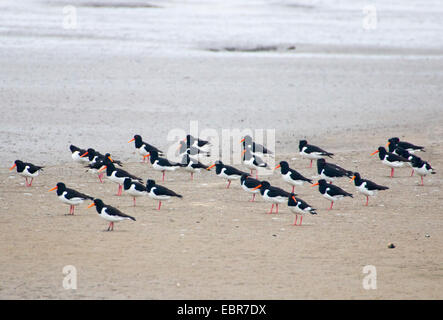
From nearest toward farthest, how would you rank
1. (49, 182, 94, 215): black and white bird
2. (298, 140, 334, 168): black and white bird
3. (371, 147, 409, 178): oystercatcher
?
(49, 182, 94, 215): black and white bird, (371, 147, 409, 178): oystercatcher, (298, 140, 334, 168): black and white bird

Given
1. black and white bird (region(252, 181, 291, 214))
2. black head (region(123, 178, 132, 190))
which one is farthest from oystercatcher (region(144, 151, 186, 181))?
black and white bird (region(252, 181, 291, 214))

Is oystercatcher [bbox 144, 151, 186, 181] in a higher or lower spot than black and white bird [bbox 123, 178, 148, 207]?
higher

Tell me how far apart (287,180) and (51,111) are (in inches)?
377

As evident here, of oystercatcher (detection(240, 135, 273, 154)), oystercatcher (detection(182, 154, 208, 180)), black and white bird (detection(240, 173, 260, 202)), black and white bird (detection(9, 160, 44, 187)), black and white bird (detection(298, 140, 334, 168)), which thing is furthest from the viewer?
oystercatcher (detection(240, 135, 273, 154))

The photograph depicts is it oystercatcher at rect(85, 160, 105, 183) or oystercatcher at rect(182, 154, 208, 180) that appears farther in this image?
oystercatcher at rect(182, 154, 208, 180)

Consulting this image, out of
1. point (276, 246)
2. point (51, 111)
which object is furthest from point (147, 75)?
point (276, 246)

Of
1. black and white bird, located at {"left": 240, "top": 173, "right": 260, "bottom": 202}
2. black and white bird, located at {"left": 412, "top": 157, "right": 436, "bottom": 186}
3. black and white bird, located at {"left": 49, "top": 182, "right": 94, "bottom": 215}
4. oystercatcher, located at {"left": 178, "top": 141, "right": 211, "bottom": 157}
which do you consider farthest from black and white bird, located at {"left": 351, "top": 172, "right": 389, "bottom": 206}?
black and white bird, located at {"left": 49, "top": 182, "right": 94, "bottom": 215}

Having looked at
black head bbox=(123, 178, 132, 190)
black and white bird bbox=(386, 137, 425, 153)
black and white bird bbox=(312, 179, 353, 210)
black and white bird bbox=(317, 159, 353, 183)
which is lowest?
black and white bird bbox=(312, 179, 353, 210)

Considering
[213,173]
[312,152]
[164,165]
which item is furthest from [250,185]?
[312,152]

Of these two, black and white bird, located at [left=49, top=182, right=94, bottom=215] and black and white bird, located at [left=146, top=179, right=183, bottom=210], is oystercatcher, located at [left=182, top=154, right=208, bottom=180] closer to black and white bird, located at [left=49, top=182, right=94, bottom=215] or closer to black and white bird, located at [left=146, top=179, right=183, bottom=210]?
black and white bird, located at [left=146, top=179, right=183, bottom=210]

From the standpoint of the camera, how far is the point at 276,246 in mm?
10617

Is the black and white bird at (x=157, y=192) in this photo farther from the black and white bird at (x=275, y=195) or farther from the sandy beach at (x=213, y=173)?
the black and white bird at (x=275, y=195)

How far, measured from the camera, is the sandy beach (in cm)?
930

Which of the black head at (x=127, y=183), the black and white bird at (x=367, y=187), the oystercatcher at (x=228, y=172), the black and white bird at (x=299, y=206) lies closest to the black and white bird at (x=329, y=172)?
the black and white bird at (x=367, y=187)
